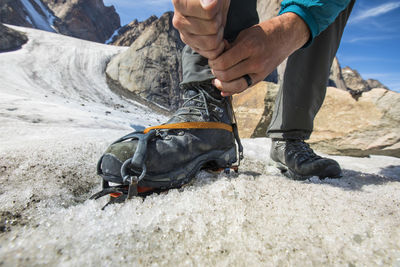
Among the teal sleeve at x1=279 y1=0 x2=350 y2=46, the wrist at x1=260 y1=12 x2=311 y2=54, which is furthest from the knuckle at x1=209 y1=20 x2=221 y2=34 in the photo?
the teal sleeve at x1=279 y1=0 x2=350 y2=46

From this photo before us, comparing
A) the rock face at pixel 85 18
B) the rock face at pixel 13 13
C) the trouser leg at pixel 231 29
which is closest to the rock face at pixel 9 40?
the trouser leg at pixel 231 29

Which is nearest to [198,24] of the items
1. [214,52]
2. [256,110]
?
[214,52]

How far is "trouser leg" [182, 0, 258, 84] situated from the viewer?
3.49 feet

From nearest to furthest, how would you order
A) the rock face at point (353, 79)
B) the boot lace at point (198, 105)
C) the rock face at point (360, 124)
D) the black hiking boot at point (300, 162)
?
1. the boot lace at point (198, 105)
2. the black hiking boot at point (300, 162)
3. the rock face at point (360, 124)
4. the rock face at point (353, 79)

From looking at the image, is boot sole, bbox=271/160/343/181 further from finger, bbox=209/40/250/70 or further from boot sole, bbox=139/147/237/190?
finger, bbox=209/40/250/70

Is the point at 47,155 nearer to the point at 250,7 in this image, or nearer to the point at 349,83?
the point at 250,7

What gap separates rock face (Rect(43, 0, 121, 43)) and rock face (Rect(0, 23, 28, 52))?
29.6 m

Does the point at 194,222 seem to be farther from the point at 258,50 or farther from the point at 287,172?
the point at 287,172

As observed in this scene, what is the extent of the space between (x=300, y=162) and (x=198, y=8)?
1067mm

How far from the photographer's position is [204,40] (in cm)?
62

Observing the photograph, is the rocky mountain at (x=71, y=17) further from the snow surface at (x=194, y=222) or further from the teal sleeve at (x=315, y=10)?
the teal sleeve at (x=315, y=10)

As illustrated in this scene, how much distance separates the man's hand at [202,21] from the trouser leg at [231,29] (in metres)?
0.42

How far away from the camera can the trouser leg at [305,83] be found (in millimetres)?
1387

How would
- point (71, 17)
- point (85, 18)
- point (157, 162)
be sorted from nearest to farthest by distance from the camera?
point (157, 162) → point (71, 17) → point (85, 18)
